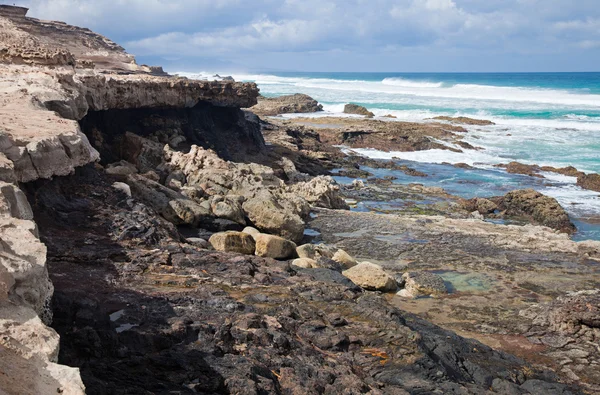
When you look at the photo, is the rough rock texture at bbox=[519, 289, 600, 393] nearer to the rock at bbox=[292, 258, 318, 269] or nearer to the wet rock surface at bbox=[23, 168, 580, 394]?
the wet rock surface at bbox=[23, 168, 580, 394]

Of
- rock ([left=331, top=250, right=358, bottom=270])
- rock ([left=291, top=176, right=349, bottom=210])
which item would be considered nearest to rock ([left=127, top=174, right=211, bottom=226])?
rock ([left=331, top=250, right=358, bottom=270])

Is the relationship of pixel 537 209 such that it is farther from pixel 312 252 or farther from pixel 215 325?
pixel 215 325

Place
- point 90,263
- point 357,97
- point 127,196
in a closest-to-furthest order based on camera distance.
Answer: point 90,263, point 127,196, point 357,97

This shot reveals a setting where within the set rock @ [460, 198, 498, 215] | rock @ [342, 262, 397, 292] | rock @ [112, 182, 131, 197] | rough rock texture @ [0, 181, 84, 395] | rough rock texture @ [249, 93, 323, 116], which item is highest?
rough rock texture @ [249, 93, 323, 116]

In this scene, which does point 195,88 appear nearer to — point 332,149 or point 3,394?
point 332,149

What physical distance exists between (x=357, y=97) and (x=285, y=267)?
231 feet

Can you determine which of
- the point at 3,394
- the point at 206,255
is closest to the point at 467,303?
the point at 206,255

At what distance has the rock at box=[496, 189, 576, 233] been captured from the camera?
1941 centimetres

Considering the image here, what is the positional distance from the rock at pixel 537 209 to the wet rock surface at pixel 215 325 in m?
12.6

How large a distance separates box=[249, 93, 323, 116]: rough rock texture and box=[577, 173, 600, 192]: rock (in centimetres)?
2873

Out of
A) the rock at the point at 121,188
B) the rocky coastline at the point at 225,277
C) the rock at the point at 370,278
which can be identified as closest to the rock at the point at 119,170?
the rocky coastline at the point at 225,277

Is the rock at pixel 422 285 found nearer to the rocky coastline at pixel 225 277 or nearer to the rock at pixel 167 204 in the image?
the rocky coastline at pixel 225 277

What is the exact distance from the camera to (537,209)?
2044 centimetres

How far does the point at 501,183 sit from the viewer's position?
2731cm
